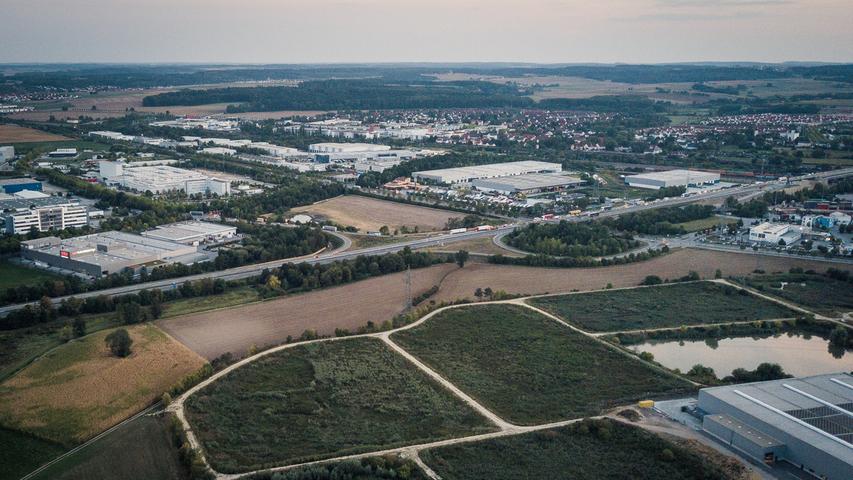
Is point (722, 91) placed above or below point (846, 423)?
above

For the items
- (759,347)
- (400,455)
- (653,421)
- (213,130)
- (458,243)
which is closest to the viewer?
(400,455)

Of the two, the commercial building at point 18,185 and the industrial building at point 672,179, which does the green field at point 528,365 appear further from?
the commercial building at point 18,185

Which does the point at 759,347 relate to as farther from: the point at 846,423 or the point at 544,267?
the point at 544,267

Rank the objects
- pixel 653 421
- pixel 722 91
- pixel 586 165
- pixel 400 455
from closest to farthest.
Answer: pixel 400 455 → pixel 653 421 → pixel 586 165 → pixel 722 91

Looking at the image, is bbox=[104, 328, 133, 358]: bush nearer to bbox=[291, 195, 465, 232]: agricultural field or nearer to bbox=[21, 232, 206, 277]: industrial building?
bbox=[21, 232, 206, 277]: industrial building

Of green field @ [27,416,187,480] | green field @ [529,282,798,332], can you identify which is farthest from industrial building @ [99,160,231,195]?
green field @ [27,416,187,480]

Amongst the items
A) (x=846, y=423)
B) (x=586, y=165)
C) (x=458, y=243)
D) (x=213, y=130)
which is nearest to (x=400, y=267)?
(x=458, y=243)

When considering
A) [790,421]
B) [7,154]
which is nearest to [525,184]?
[790,421]

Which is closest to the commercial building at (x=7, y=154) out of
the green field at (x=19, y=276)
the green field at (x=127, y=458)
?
the green field at (x=19, y=276)
